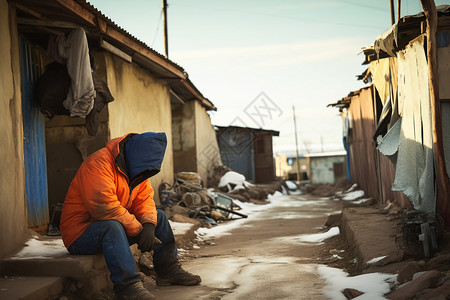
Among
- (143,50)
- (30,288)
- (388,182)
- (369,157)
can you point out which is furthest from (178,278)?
(369,157)

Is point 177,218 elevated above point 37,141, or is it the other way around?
point 37,141

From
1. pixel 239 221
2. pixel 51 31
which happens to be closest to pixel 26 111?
pixel 51 31

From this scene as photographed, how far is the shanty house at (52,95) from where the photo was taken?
175 inches

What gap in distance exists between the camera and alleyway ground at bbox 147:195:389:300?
3828mm

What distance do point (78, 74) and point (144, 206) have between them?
7.34 feet

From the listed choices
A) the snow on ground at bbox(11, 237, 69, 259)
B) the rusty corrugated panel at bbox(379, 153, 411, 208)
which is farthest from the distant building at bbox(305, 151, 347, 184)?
the snow on ground at bbox(11, 237, 69, 259)

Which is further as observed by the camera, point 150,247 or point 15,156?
point 15,156

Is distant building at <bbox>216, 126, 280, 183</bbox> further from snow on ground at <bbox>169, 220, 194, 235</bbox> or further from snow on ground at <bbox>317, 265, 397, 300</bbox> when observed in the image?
snow on ground at <bbox>317, 265, 397, 300</bbox>

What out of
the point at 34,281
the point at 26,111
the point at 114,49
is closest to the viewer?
the point at 34,281

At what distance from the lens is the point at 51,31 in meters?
5.70

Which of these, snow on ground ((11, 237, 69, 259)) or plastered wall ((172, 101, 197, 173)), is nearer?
snow on ground ((11, 237, 69, 259))

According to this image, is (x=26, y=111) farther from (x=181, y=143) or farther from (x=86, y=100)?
(x=181, y=143)

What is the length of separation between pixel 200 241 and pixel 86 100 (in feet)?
10.7

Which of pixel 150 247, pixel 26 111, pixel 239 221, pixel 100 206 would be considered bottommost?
pixel 239 221
